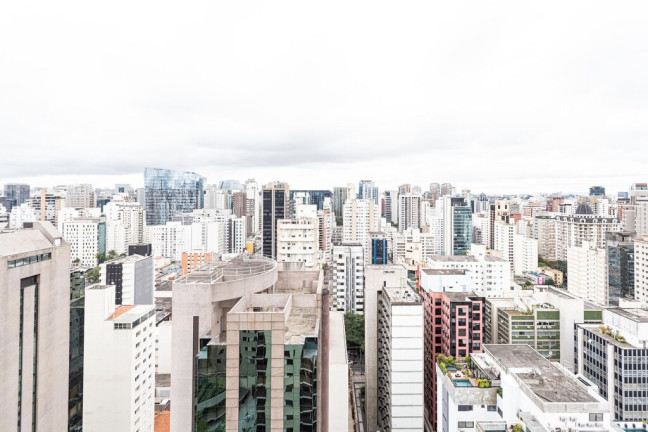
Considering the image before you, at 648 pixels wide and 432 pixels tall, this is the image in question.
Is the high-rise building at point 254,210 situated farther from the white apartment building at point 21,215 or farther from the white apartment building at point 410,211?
the white apartment building at point 21,215

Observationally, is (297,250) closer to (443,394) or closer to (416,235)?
(443,394)

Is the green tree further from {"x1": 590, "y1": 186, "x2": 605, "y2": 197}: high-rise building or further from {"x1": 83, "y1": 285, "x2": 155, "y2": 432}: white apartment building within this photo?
{"x1": 590, "y1": 186, "x2": 605, "y2": 197}: high-rise building

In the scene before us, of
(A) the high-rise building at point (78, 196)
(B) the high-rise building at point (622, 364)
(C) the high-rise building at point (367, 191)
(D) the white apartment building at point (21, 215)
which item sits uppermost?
(C) the high-rise building at point (367, 191)

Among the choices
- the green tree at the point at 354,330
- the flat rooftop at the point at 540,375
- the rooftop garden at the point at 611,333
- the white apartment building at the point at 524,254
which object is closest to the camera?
the flat rooftop at the point at 540,375

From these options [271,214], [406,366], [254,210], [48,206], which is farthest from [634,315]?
[254,210]

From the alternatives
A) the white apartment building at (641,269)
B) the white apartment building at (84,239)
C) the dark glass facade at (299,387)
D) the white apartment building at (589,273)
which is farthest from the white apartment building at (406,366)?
the white apartment building at (84,239)

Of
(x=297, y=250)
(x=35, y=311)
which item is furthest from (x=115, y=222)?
(x=35, y=311)
